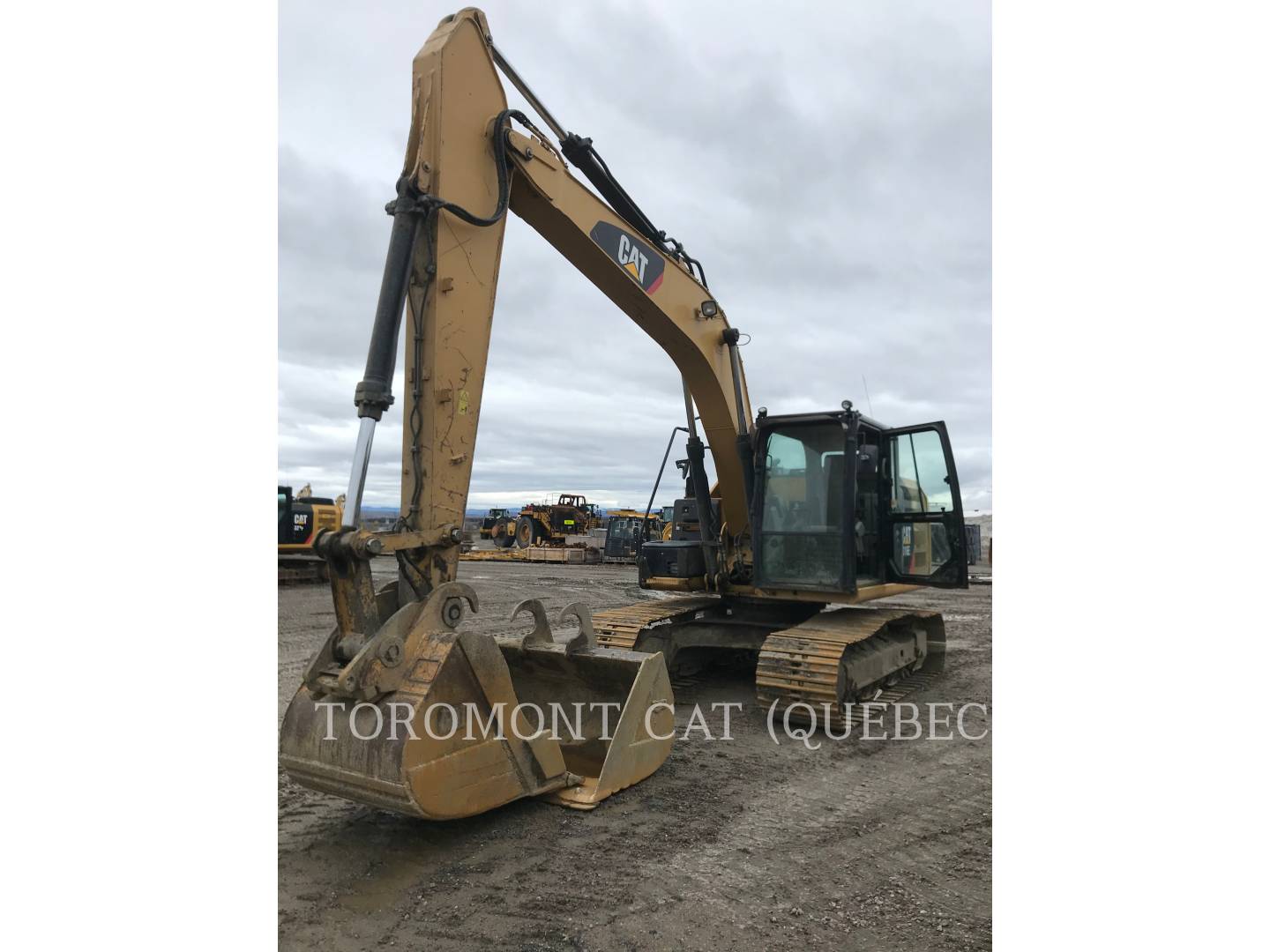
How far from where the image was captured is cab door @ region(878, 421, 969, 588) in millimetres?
6891

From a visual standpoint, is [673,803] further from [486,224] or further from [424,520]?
[486,224]

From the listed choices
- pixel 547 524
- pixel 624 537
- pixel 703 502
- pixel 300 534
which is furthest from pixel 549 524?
pixel 703 502

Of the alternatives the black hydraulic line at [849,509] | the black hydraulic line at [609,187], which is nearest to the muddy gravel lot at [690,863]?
the black hydraulic line at [849,509]

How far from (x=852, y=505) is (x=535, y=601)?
8.97ft

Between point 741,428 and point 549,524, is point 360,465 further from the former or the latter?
point 549,524

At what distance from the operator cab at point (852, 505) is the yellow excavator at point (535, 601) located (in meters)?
0.02

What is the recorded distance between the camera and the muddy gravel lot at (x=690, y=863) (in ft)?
9.93

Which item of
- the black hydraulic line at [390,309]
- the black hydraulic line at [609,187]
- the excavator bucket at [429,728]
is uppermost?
the black hydraulic line at [609,187]

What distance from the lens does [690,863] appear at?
11.8ft

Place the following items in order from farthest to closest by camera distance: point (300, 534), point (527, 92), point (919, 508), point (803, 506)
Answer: point (300, 534), point (919, 508), point (803, 506), point (527, 92)

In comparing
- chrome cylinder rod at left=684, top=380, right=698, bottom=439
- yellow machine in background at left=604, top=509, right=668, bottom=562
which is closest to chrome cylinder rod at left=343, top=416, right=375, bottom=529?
chrome cylinder rod at left=684, top=380, right=698, bottom=439

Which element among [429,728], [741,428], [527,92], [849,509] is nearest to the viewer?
[429,728]

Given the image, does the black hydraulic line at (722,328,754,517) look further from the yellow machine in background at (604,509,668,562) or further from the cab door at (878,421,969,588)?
the yellow machine in background at (604,509,668,562)

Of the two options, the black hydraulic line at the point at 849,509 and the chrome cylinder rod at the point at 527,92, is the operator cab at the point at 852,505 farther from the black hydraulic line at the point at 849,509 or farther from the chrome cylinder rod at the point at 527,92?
the chrome cylinder rod at the point at 527,92
